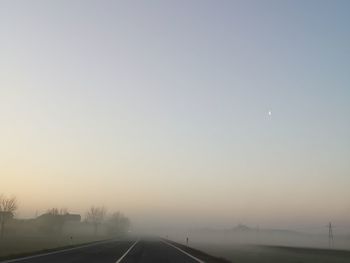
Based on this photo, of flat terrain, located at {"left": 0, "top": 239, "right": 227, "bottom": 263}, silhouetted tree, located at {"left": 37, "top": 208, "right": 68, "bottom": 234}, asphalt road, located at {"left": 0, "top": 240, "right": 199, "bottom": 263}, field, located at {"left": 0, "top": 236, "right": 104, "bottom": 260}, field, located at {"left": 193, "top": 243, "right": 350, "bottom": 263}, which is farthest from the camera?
silhouetted tree, located at {"left": 37, "top": 208, "right": 68, "bottom": 234}

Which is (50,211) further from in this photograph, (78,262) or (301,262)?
(78,262)

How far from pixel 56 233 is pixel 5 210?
34475 mm

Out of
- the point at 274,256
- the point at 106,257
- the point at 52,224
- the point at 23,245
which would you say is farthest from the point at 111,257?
the point at 52,224

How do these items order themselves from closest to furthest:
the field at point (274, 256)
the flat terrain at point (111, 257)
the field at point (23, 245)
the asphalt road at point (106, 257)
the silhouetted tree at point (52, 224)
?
the asphalt road at point (106, 257)
the flat terrain at point (111, 257)
the field at point (23, 245)
the field at point (274, 256)
the silhouetted tree at point (52, 224)

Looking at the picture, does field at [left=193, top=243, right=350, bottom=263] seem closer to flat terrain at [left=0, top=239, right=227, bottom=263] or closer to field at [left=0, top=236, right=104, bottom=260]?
Result: flat terrain at [left=0, top=239, right=227, bottom=263]

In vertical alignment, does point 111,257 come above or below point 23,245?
below

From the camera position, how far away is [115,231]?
603 feet

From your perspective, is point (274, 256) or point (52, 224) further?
point (52, 224)

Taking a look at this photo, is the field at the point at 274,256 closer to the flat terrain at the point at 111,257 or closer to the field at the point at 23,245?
the flat terrain at the point at 111,257

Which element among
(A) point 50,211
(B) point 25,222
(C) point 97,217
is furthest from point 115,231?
(A) point 50,211

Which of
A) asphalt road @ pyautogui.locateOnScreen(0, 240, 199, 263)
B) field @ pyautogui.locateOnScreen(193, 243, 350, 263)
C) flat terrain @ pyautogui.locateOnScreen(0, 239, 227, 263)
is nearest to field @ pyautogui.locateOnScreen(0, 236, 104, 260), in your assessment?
flat terrain @ pyautogui.locateOnScreen(0, 239, 227, 263)

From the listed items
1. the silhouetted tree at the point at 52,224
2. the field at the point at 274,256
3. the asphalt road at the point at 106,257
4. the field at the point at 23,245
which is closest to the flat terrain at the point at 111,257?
the asphalt road at the point at 106,257

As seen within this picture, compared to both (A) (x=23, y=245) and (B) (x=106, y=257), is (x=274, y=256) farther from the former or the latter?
(B) (x=106, y=257)

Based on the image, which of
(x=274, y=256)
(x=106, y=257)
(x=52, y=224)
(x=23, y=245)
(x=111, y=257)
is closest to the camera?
(x=106, y=257)
